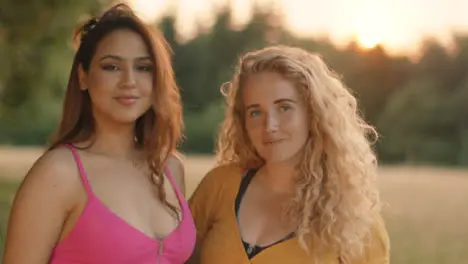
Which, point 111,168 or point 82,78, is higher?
point 82,78

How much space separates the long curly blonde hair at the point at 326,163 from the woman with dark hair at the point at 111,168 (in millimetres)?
257

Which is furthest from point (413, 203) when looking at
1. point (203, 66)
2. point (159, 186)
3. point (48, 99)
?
point (159, 186)

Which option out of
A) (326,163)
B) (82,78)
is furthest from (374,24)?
(82,78)

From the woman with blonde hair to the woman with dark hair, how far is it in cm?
13

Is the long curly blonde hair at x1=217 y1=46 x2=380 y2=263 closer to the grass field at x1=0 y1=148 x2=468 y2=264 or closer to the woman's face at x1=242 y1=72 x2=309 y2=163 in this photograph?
the woman's face at x1=242 y1=72 x2=309 y2=163

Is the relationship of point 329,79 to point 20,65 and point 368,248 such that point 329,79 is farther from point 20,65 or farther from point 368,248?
point 20,65

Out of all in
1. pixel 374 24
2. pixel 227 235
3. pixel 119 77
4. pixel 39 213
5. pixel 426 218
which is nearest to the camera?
pixel 39 213

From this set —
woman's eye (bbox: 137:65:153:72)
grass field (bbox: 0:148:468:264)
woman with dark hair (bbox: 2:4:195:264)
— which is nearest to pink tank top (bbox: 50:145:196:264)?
woman with dark hair (bbox: 2:4:195:264)

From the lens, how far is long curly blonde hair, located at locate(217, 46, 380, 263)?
151cm

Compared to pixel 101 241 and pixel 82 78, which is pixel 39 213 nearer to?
pixel 101 241

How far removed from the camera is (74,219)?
1341 millimetres

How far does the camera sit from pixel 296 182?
1.60 m

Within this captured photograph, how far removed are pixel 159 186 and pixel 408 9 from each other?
2.11 meters

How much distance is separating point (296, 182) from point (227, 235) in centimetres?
22
